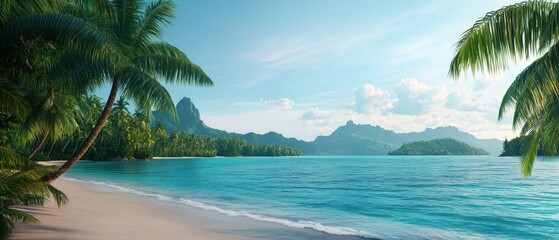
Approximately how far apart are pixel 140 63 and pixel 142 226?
4.91 m

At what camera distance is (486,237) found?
44.1ft

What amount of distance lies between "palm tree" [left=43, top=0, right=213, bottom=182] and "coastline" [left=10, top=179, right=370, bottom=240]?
1636 millimetres

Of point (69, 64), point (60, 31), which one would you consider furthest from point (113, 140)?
point (60, 31)

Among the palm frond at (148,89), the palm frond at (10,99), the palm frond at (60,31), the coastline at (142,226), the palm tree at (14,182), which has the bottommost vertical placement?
the coastline at (142,226)

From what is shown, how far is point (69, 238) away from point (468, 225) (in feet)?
48.8

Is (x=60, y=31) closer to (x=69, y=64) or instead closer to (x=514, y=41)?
(x=69, y=64)

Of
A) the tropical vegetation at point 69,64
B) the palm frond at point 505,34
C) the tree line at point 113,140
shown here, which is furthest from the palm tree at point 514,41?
the tree line at point 113,140

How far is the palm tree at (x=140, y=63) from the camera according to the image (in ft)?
33.9

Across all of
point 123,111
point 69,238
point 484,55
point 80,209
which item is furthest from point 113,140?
point 484,55

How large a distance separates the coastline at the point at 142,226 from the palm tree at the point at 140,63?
5.37ft

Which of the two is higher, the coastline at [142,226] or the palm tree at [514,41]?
the palm tree at [514,41]

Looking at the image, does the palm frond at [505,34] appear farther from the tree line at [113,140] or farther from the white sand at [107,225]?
the tree line at [113,140]

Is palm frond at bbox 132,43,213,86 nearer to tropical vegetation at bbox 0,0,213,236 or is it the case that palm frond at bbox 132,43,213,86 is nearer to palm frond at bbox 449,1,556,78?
tropical vegetation at bbox 0,0,213,236

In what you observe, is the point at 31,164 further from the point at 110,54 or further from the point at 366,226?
the point at 366,226
